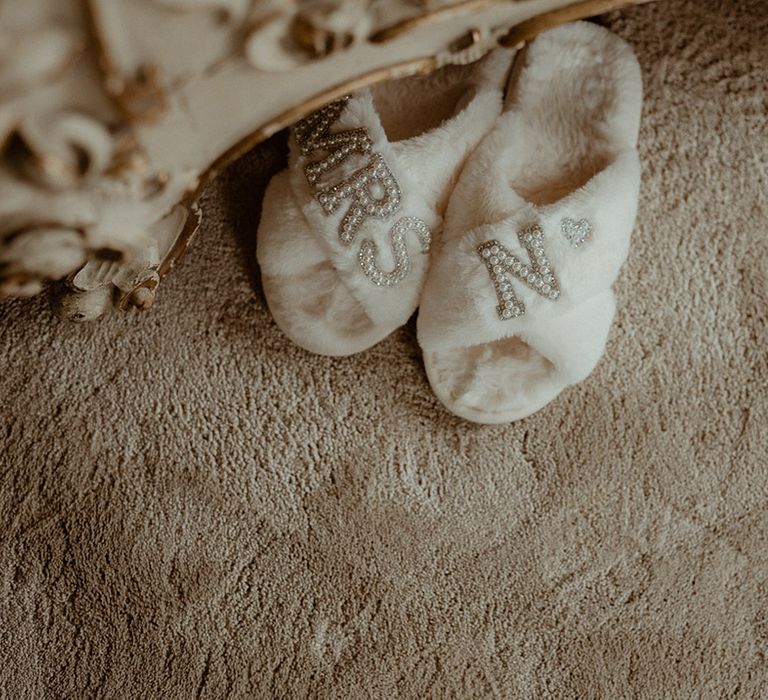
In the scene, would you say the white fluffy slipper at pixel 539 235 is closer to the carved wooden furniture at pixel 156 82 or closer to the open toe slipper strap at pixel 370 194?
the open toe slipper strap at pixel 370 194

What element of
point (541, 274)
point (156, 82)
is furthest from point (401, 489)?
point (156, 82)

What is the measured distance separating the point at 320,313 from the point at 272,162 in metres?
0.16

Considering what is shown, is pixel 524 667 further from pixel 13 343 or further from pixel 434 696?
pixel 13 343

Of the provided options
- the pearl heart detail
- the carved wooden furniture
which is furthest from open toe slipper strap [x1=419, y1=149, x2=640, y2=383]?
the carved wooden furniture

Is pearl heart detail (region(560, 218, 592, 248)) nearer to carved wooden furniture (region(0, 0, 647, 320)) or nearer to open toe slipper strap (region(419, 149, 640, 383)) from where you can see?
open toe slipper strap (region(419, 149, 640, 383))

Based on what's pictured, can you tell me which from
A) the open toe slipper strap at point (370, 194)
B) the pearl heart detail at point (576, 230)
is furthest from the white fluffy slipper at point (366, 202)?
the pearl heart detail at point (576, 230)

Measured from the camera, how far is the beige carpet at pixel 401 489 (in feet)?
2.29

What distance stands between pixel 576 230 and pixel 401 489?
28 centimetres

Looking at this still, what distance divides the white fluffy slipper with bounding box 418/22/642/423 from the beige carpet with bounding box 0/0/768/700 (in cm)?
6

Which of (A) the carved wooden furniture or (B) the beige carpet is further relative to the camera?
(B) the beige carpet

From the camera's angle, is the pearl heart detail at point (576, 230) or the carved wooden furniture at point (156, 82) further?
the pearl heart detail at point (576, 230)

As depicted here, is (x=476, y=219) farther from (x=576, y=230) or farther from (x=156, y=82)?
Result: (x=156, y=82)

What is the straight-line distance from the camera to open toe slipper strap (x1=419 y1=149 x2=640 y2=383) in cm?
65

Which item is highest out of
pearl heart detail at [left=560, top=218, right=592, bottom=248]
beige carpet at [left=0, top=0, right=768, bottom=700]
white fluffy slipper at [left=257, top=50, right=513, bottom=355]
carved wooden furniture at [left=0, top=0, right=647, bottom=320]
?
carved wooden furniture at [left=0, top=0, right=647, bottom=320]
